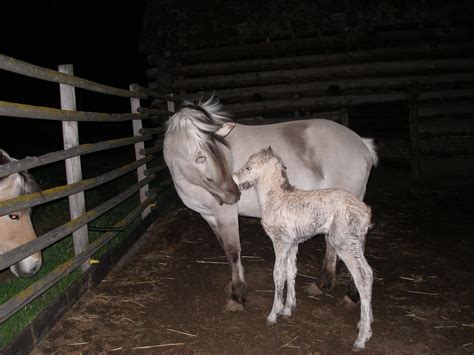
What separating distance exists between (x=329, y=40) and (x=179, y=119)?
24.2 ft

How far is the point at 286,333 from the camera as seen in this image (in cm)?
340

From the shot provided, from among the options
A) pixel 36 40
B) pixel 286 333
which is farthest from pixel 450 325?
pixel 36 40

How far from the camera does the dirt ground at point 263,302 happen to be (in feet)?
10.7

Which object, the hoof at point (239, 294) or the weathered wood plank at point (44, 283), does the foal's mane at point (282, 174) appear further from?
the weathered wood plank at point (44, 283)

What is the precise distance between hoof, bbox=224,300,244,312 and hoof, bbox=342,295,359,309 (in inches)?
40.6

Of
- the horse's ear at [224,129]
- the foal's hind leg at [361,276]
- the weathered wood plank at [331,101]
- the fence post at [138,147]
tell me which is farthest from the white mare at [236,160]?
the weathered wood plank at [331,101]

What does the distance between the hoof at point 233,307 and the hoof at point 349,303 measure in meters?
1.03

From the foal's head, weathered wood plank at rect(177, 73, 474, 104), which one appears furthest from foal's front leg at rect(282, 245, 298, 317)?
weathered wood plank at rect(177, 73, 474, 104)

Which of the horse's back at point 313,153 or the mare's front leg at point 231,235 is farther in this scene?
the horse's back at point 313,153

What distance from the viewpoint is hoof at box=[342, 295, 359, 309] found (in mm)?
3878

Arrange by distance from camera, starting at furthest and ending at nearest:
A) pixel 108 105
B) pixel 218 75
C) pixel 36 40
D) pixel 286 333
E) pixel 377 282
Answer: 1. pixel 108 105
2. pixel 36 40
3. pixel 218 75
4. pixel 377 282
5. pixel 286 333

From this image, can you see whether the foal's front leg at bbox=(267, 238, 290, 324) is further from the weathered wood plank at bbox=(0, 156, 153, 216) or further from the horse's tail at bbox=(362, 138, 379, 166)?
the weathered wood plank at bbox=(0, 156, 153, 216)

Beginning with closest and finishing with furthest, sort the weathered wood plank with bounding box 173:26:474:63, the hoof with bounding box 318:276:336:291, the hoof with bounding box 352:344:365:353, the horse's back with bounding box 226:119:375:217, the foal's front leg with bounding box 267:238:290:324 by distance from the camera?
1. the hoof with bounding box 352:344:365:353
2. the foal's front leg with bounding box 267:238:290:324
3. the hoof with bounding box 318:276:336:291
4. the horse's back with bounding box 226:119:375:217
5. the weathered wood plank with bounding box 173:26:474:63

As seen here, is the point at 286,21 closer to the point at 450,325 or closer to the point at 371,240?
the point at 371,240
